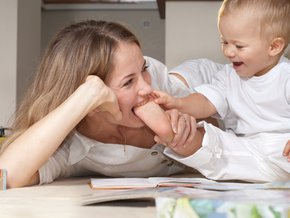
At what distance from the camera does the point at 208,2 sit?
2336mm

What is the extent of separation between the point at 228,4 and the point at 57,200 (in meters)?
0.83

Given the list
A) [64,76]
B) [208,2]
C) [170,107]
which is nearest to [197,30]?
[208,2]

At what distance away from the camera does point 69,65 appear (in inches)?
49.2

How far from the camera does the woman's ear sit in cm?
144

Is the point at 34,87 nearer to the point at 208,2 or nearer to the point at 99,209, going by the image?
the point at 99,209

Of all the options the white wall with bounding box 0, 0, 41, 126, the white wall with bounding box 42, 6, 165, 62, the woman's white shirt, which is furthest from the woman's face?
the white wall with bounding box 42, 6, 165, 62

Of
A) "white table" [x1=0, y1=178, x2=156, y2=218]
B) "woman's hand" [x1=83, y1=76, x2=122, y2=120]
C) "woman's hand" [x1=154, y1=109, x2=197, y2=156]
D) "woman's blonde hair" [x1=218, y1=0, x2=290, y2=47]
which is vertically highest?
"woman's blonde hair" [x1=218, y1=0, x2=290, y2=47]

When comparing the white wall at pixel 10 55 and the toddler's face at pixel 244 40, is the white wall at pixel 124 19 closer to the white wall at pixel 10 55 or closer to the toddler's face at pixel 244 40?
the white wall at pixel 10 55

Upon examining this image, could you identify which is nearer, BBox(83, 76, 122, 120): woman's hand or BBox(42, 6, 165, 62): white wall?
BBox(83, 76, 122, 120): woman's hand

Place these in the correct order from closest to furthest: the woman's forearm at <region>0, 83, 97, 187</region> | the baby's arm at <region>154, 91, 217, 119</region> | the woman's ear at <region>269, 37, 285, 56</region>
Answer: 1. the woman's forearm at <region>0, 83, 97, 187</region>
2. the baby's arm at <region>154, 91, 217, 119</region>
3. the woman's ear at <region>269, 37, 285, 56</region>

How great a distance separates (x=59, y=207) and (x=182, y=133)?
44 cm

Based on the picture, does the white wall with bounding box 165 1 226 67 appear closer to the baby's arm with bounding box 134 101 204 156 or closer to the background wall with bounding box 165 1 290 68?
the background wall with bounding box 165 1 290 68

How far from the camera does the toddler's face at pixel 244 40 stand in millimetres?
1397

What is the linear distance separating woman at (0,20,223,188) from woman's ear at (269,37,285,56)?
1.29 feet
